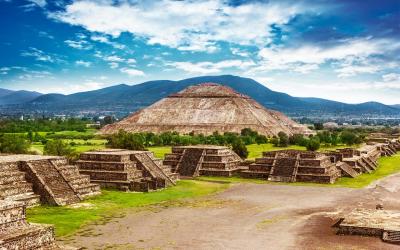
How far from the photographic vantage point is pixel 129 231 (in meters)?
29.0

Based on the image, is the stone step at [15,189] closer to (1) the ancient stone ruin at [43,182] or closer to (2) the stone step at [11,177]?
(1) the ancient stone ruin at [43,182]

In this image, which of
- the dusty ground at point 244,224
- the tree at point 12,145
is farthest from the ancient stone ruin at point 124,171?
the tree at point 12,145

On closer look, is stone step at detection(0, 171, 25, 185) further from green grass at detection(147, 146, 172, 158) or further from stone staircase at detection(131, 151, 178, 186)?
green grass at detection(147, 146, 172, 158)

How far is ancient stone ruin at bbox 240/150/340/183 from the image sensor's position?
54188 mm

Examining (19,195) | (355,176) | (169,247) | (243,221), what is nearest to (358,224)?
(243,221)

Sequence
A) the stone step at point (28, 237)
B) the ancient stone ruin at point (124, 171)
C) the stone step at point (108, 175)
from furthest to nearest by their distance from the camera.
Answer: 1. the stone step at point (108, 175)
2. the ancient stone ruin at point (124, 171)
3. the stone step at point (28, 237)

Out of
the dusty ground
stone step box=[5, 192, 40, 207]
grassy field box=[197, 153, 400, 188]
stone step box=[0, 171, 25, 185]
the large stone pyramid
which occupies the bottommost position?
grassy field box=[197, 153, 400, 188]

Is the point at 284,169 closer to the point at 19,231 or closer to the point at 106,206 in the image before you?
the point at 106,206

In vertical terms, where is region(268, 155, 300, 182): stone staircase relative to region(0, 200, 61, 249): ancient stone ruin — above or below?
below

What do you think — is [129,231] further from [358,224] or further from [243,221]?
[358,224]

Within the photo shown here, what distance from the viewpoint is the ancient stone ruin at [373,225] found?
2786 centimetres

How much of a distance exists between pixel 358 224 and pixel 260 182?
24.4 metres

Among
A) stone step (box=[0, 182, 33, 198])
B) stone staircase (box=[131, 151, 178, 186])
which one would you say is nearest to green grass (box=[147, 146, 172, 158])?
stone staircase (box=[131, 151, 178, 186])

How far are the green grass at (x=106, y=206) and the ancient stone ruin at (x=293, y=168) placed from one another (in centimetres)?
728
